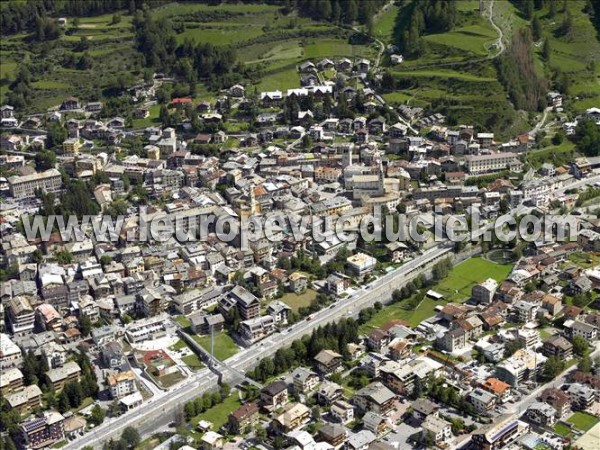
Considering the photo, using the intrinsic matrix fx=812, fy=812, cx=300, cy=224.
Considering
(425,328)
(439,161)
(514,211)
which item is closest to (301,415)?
(425,328)

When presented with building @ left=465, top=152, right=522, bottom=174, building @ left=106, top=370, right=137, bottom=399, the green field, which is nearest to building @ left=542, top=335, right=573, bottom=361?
the green field

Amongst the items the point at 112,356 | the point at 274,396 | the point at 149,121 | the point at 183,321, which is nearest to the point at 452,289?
the point at 274,396

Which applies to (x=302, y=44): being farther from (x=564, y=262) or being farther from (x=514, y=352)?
(x=514, y=352)

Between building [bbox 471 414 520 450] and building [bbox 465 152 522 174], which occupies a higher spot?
building [bbox 465 152 522 174]

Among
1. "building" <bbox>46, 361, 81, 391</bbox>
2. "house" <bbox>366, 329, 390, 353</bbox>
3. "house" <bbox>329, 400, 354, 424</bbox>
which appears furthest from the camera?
"house" <bbox>366, 329, 390, 353</bbox>

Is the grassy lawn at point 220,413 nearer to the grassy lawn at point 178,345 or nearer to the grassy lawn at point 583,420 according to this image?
the grassy lawn at point 178,345

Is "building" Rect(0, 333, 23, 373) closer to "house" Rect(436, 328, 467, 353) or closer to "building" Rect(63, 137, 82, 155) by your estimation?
"house" Rect(436, 328, 467, 353)

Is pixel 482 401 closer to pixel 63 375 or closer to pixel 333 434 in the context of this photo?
pixel 333 434
